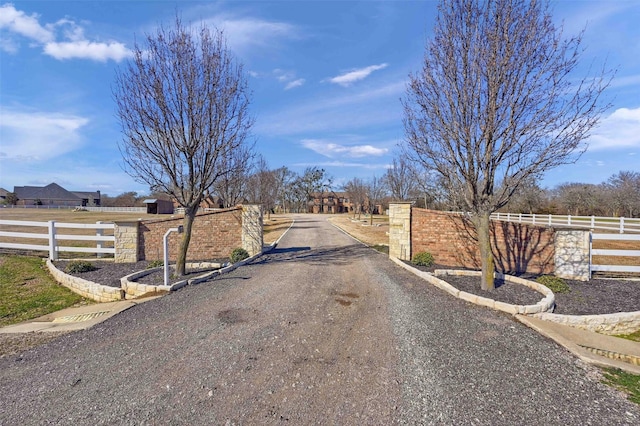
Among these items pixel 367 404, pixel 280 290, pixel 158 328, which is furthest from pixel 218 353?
pixel 280 290

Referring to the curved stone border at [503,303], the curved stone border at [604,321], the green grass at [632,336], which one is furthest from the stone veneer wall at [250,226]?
the green grass at [632,336]

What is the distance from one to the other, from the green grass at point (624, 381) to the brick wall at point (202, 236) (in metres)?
10.3

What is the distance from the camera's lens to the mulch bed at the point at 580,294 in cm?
628

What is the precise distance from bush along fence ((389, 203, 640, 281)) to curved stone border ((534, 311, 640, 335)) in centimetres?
225

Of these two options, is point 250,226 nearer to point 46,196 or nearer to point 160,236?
point 160,236

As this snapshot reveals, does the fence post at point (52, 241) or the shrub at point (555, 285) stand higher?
the fence post at point (52, 241)

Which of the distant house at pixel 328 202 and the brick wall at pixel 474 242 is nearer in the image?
the brick wall at pixel 474 242

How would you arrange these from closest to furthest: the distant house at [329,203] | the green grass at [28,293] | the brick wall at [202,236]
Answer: the green grass at [28,293]
the brick wall at [202,236]
the distant house at [329,203]

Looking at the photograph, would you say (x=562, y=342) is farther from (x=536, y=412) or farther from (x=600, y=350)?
(x=536, y=412)

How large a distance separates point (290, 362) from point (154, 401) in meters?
1.44

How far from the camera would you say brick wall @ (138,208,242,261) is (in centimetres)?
1071

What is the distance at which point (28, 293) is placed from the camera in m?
7.57

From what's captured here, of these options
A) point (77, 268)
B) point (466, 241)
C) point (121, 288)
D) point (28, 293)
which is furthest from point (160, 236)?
point (466, 241)

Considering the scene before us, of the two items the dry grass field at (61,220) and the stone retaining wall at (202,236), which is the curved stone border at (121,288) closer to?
the stone retaining wall at (202,236)
